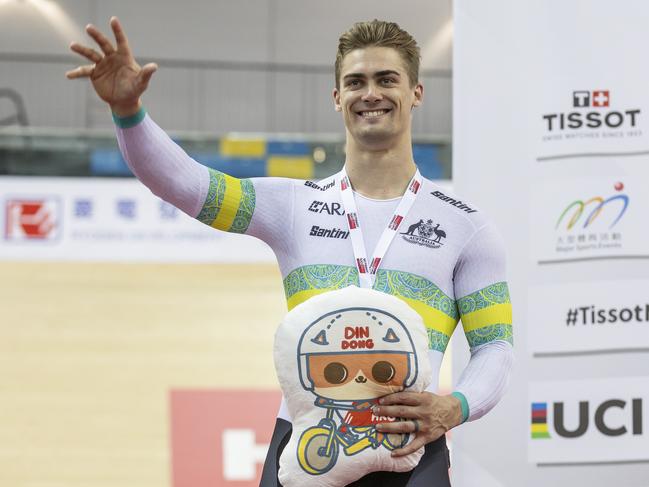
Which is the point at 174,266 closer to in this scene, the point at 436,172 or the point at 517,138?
the point at 436,172

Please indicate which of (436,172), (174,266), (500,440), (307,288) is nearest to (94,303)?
(174,266)

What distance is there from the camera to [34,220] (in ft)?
21.8

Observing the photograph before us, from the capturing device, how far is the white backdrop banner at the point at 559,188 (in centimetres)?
260

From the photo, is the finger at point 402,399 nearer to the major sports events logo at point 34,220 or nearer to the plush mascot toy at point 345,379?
the plush mascot toy at point 345,379

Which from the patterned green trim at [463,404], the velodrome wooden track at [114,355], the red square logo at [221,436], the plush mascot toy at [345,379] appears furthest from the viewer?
the velodrome wooden track at [114,355]

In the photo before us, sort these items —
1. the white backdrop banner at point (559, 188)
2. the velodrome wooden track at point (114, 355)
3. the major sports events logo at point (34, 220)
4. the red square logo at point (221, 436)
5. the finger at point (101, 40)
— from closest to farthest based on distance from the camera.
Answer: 1. the finger at point (101, 40)
2. the white backdrop banner at point (559, 188)
3. the red square logo at point (221, 436)
4. the velodrome wooden track at point (114, 355)
5. the major sports events logo at point (34, 220)

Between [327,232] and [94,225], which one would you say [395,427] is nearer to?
[327,232]

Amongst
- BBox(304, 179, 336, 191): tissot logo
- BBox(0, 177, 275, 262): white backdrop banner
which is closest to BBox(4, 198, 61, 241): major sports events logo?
BBox(0, 177, 275, 262): white backdrop banner

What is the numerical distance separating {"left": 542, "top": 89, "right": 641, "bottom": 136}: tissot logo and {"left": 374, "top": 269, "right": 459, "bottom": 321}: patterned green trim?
0.92 metres

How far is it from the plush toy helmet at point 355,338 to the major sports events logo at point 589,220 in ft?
3.47

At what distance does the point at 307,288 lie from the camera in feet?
6.21

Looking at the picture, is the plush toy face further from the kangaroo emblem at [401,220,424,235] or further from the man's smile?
the man's smile

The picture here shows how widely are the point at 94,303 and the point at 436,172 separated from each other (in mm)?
3370

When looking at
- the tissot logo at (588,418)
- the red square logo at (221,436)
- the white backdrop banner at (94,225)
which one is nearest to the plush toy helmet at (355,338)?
the tissot logo at (588,418)
